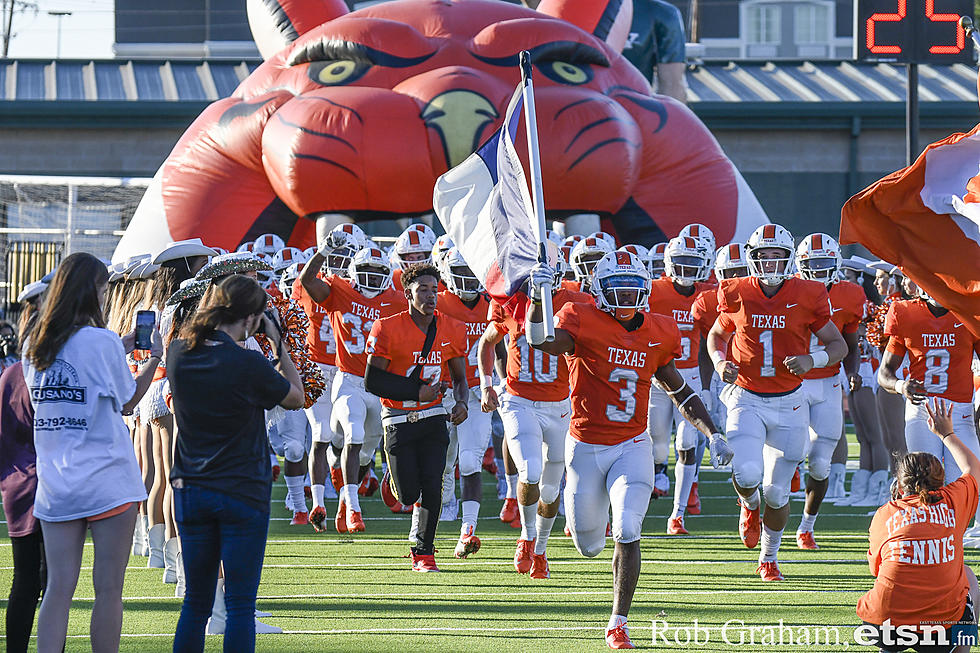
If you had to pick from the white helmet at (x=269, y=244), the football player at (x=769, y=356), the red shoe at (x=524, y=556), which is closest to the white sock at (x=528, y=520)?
the red shoe at (x=524, y=556)

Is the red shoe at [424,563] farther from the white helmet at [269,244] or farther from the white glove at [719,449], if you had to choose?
the white helmet at [269,244]

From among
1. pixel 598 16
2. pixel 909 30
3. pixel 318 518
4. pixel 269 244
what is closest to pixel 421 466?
pixel 318 518

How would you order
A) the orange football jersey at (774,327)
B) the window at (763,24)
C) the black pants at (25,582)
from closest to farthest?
the black pants at (25,582) → the orange football jersey at (774,327) → the window at (763,24)

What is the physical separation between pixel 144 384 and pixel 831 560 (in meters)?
5.26

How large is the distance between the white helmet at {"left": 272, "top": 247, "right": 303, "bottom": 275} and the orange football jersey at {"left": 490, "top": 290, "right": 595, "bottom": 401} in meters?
4.30

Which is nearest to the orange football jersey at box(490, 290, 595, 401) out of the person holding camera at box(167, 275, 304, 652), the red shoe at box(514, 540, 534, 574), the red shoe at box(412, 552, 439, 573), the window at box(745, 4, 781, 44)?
the red shoe at box(514, 540, 534, 574)

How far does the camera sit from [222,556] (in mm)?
5305

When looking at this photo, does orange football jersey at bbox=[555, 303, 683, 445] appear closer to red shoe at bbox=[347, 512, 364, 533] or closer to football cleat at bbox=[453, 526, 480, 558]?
football cleat at bbox=[453, 526, 480, 558]

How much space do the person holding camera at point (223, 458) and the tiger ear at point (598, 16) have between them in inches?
442

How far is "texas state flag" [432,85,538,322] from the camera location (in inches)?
281

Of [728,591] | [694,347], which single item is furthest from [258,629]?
[694,347]

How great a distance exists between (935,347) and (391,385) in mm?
3606

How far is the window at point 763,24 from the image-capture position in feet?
148

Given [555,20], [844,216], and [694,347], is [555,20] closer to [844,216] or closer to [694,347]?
[694,347]
